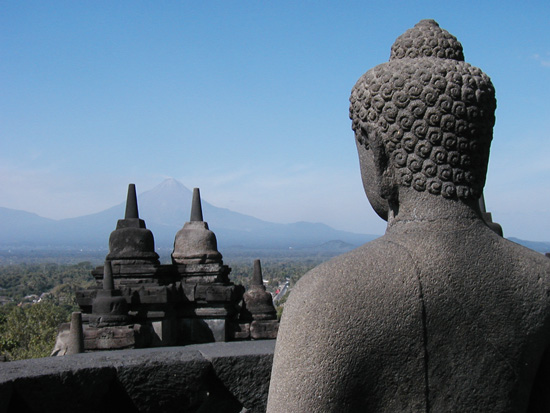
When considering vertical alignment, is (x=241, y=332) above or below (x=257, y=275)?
below

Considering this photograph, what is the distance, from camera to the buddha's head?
1.94 m

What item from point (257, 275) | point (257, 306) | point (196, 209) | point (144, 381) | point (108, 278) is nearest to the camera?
point (144, 381)

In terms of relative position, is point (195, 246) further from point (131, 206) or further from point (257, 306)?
point (257, 306)

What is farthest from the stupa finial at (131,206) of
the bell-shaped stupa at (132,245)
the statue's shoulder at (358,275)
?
the statue's shoulder at (358,275)

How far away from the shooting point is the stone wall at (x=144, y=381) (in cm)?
266

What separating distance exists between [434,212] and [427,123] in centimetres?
28

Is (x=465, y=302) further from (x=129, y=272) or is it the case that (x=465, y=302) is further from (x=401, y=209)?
(x=129, y=272)

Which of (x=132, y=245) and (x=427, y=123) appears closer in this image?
(x=427, y=123)

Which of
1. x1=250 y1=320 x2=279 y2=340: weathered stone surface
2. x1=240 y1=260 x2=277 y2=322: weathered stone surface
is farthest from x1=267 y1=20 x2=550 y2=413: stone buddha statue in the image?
x1=240 y1=260 x2=277 y2=322: weathered stone surface

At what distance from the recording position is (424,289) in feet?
6.02

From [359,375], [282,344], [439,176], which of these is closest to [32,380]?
[282,344]

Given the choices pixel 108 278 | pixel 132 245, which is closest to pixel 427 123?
pixel 108 278

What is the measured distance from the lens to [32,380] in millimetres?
2641

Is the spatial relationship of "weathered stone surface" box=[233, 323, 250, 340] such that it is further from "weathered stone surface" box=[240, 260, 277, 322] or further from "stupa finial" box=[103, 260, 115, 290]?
"stupa finial" box=[103, 260, 115, 290]
